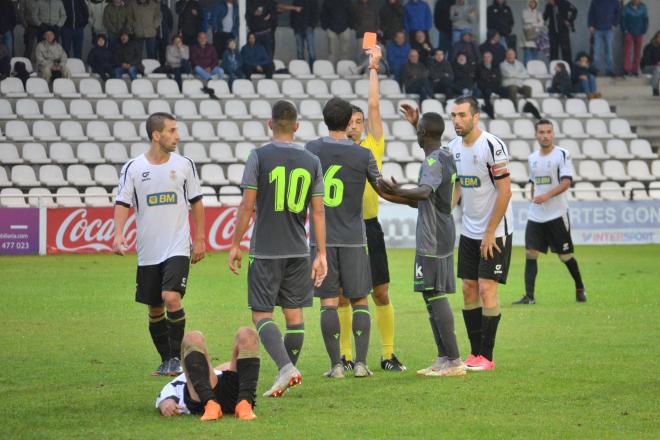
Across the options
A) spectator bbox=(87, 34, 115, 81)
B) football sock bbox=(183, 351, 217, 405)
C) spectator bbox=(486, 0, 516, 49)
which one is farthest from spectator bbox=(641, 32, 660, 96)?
football sock bbox=(183, 351, 217, 405)

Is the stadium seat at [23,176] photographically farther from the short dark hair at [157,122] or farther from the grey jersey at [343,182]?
the grey jersey at [343,182]

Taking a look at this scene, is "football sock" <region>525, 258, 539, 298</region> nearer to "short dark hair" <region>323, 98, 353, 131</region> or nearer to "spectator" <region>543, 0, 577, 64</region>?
"short dark hair" <region>323, 98, 353, 131</region>

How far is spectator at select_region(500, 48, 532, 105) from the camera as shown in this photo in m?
30.7

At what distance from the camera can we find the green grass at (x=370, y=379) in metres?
7.24

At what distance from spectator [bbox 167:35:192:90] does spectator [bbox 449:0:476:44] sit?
7.19m

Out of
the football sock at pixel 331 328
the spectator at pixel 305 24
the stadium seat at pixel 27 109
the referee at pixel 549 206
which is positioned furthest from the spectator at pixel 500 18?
the football sock at pixel 331 328

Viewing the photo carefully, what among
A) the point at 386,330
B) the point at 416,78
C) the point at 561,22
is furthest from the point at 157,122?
the point at 561,22

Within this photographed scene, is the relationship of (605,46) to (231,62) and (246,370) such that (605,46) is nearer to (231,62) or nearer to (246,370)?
(231,62)

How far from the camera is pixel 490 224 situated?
373 inches

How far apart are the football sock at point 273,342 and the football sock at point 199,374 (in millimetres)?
799

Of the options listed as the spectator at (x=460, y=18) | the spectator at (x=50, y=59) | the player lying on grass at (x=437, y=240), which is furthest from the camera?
the spectator at (x=460, y=18)

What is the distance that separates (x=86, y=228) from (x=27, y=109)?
5.07m

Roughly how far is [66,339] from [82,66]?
1802 centimetres

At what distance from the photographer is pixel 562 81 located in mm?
31297
